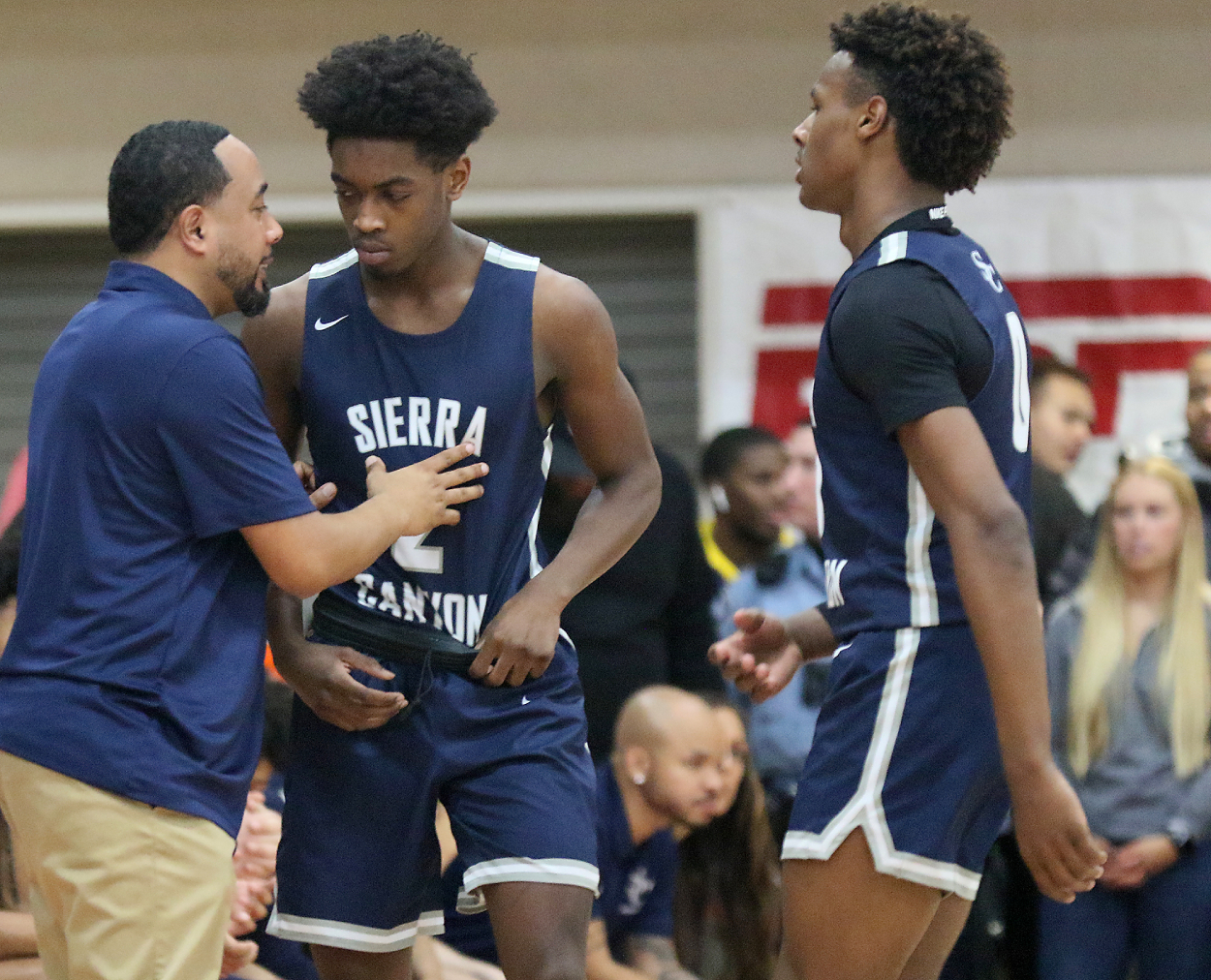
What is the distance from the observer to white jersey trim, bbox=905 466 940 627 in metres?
2.64

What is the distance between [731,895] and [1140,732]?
1299 mm

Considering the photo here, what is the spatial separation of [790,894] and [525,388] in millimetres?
993

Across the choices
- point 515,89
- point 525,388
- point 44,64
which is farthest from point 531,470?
point 44,64

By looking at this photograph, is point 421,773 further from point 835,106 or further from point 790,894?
point 835,106

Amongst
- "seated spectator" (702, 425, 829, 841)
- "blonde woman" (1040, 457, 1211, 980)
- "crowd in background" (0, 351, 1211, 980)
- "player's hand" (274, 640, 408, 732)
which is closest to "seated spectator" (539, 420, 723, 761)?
"crowd in background" (0, 351, 1211, 980)

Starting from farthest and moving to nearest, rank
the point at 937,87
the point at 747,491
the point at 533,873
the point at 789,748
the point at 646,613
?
the point at 747,491 < the point at 789,748 < the point at 646,613 < the point at 533,873 < the point at 937,87

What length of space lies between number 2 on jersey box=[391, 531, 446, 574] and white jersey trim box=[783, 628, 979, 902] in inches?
31.2

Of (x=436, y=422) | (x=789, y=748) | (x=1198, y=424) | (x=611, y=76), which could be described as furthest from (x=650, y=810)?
(x=611, y=76)

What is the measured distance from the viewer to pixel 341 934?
2930mm

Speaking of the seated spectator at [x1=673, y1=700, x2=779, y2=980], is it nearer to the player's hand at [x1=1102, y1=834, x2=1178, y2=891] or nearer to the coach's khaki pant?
the player's hand at [x1=1102, y1=834, x2=1178, y2=891]

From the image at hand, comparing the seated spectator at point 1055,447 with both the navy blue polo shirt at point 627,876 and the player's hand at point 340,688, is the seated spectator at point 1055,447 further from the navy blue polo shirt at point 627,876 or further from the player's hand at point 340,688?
the player's hand at point 340,688

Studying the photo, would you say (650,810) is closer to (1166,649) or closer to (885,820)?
(1166,649)

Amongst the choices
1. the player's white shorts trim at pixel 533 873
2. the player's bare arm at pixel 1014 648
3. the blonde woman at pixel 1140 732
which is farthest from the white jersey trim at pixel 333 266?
the blonde woman at pixel 1140 732

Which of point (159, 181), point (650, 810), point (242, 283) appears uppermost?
point (159, 181)
